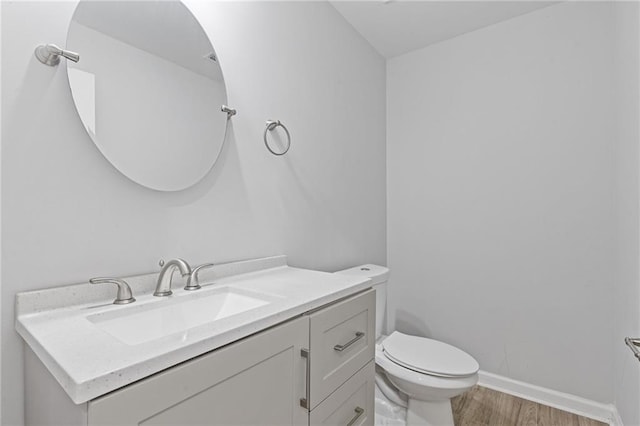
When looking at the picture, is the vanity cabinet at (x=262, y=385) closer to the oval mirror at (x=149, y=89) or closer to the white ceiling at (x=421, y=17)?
the oval mirror at (x=149, y=89)

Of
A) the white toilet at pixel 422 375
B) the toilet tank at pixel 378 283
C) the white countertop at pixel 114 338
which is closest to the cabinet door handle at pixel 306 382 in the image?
the white countertop at pixel 114 338

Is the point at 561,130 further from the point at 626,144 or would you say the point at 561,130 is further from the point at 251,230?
the point at 251,230

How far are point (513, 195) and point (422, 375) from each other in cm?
125

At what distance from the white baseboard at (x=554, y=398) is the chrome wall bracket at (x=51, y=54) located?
2.56 m

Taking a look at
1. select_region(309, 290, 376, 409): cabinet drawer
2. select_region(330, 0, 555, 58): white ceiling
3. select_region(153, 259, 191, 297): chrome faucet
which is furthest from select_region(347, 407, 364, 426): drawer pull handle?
select_region(330, 0, 555, 58): white ceiling

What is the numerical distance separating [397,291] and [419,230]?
50cm

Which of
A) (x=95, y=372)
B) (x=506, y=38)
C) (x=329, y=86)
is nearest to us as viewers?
(x=95, y=372)

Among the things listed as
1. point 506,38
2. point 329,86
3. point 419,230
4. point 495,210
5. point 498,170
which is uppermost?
point 506,38

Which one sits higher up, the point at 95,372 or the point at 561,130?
the point at 561,130

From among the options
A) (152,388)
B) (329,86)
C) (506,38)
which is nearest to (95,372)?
(152,388)

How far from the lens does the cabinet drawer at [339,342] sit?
0.92m

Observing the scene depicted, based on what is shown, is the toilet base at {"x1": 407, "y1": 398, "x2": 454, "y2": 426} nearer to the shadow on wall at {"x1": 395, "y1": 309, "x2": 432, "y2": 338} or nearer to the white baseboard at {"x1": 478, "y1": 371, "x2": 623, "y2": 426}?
the white baseboard at {"x1": 478, "y1": 371, "x2": 623, "y2": 426}

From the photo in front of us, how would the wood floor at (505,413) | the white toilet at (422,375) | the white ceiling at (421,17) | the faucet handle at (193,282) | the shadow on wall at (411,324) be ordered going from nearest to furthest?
1. the faucet handle at (193,282)
2. the white toilet at (422,375)
3. the wood floor at (505,413)
4. the white ceiling at (421,17)
5. the shadow on wall at (411,324)

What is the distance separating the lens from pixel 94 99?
92 cm
